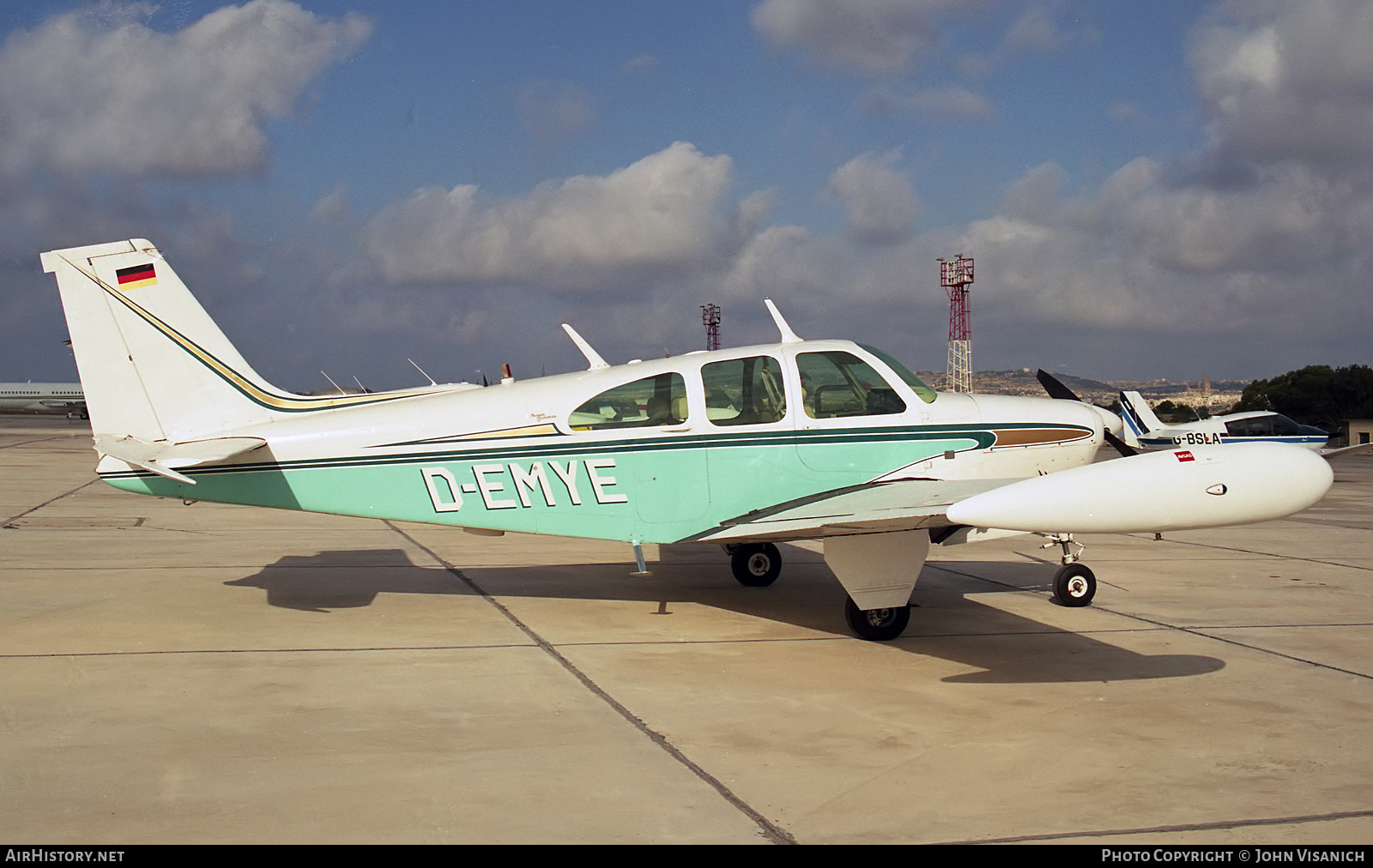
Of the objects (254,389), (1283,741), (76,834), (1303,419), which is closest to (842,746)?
(1283,741)

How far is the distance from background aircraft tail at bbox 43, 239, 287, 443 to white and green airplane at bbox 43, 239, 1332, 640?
0.04 feet

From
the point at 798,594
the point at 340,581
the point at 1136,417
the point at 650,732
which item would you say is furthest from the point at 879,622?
the point at 1136,417

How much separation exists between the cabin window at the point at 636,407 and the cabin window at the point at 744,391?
0.23 m

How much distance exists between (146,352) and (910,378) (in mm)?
6072

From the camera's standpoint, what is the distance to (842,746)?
569 cm

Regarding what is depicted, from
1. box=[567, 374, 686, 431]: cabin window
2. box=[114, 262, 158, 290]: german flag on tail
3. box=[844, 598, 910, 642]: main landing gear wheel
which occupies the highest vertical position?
box=[114, 262, 158, 290]: german flag on tail

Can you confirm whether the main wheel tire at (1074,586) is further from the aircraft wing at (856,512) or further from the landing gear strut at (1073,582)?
the aircraft wing at (856,512)

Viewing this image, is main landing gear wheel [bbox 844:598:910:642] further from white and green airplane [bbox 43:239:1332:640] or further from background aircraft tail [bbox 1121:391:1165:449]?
background aircraft tail [bbox 1121:391:1165:449]

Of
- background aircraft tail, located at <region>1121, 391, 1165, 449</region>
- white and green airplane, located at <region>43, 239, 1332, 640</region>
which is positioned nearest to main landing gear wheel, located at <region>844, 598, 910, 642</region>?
white and green airplane, located at <region>43, 239, 1332, 640</region>

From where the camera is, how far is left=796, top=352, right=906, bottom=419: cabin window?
8.69 meters

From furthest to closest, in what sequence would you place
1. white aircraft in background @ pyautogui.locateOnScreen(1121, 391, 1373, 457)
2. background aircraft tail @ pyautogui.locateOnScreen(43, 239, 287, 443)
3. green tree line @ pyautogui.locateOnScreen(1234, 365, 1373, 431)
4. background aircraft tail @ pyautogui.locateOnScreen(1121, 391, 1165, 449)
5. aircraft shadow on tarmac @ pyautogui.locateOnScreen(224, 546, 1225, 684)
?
1. green tree line @ pyautogui.locateOnScreen(1234, 365, 1373, 431)
2. background aircraft tail @ pyautogui.locateOnScreen(1121, 391, 1165, 449)
3. white aircraft in background @ pyautogui.locateOnScreen(1121, 391, 1373, 457)
4. background aircraft tail @ pyautogui.locateOnScreen(43, 239, 287, 443)
5. aircraft shadow on tarmac @ pyautogui.locateOnScreen(224, 546, 1225, 684)

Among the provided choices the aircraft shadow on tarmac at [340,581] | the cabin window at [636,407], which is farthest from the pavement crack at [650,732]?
the cabin window at [636,407]

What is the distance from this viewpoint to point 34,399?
91125mm
